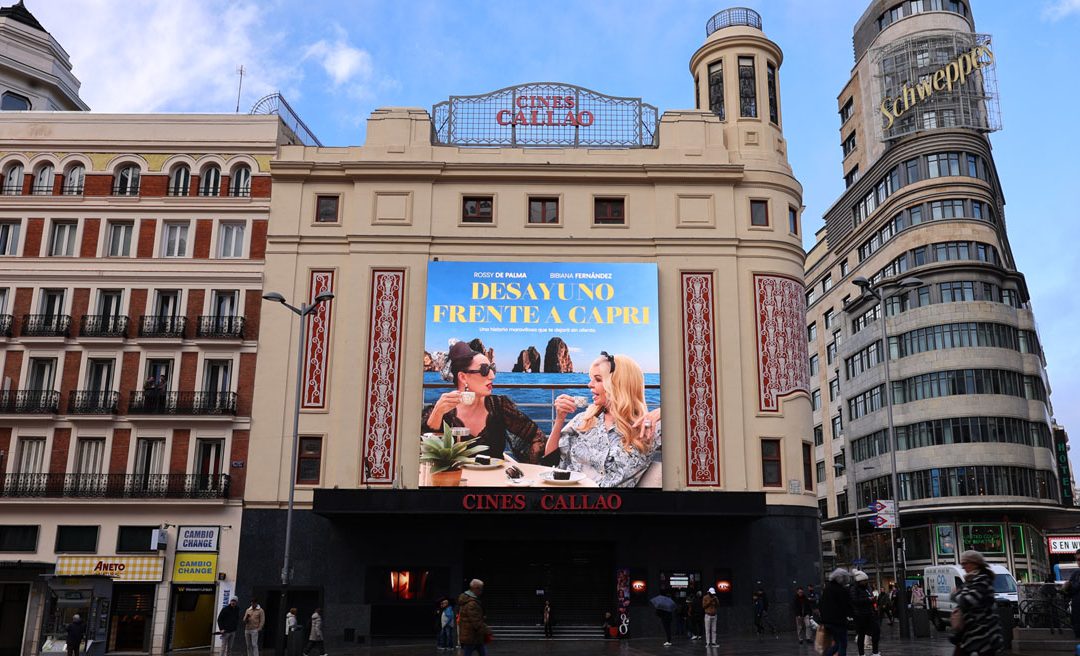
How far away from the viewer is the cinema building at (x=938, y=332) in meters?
60.7

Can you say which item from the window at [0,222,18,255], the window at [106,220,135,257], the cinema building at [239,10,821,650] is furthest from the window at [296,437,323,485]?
the window at [0,222,18,255]

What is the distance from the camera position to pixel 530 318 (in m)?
36.8

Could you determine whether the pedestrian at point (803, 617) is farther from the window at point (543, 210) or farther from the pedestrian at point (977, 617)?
the pedestrian at point (977, 617)

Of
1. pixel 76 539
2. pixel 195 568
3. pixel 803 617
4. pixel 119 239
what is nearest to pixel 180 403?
pixel 76 539

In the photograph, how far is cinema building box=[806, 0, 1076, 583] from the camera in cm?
6069

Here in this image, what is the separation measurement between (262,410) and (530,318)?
1146 cm

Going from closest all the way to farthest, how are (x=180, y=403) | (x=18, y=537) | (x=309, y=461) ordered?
(x=18, y=537) → (x=309, y=461) → (x=180, y=403)

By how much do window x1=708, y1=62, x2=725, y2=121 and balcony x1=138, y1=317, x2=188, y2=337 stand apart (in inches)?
986

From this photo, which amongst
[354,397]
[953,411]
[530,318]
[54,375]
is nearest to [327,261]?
[354,397]

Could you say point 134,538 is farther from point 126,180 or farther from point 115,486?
point 126,180

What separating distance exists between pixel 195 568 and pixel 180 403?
21.6ft

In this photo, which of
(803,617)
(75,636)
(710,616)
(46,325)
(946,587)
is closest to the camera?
(710,616)

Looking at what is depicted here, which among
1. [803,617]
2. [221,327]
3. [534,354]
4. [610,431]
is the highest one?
[221,327]

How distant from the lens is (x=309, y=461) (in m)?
36.8
